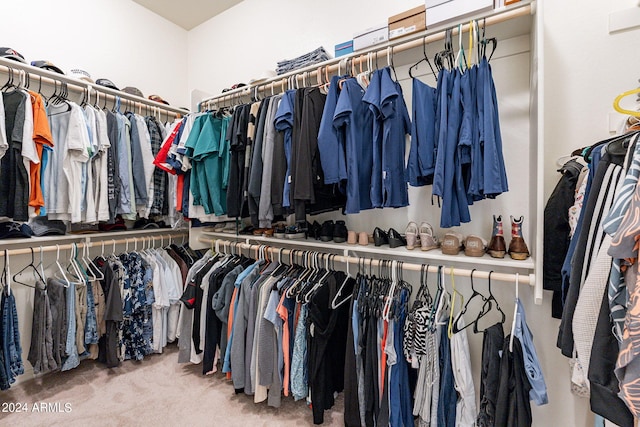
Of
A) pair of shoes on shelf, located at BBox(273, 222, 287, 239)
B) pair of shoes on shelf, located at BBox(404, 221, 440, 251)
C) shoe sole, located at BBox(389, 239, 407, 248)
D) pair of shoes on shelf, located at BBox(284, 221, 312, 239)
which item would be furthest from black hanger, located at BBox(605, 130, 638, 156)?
pair of shoes on shelf, located at BBox(273, 222, 287, 239)

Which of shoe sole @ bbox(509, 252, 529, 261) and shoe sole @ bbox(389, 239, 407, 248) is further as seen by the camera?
shoe sole @ bbox(389, 239, 407, 248)

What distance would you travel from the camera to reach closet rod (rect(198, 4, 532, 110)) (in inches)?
52.1

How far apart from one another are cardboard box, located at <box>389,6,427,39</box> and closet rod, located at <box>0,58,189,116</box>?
215 cm

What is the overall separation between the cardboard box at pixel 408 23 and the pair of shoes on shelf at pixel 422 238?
1020 mm

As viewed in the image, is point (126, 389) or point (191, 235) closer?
point (126, 389)

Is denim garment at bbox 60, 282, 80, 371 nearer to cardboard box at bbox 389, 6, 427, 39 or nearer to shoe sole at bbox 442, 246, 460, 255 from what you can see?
shoe sole at bbox 442, 246, 460, 255

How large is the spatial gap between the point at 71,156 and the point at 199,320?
1408 millimetres

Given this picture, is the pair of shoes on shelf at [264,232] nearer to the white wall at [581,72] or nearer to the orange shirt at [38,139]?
the orange shirt at [38,139]

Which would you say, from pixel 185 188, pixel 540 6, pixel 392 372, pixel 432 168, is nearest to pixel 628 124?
pixel 540 6

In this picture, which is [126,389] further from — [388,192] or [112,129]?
[388,192]

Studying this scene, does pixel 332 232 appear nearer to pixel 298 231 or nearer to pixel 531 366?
pixel 298 231

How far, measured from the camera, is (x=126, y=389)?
6.57 ft

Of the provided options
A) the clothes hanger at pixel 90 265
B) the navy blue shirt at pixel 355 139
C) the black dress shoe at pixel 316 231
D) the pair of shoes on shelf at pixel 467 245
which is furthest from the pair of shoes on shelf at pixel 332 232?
the clothes hanger at pixel 90 265

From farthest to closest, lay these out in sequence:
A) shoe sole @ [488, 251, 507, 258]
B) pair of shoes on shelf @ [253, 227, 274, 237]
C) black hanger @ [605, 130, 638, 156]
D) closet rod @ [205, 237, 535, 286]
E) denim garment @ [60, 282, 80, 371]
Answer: pair of shoes on shelf @ [253, 227, 274, 237], denim garment @ [60, 282, 80, 371], shoe sole @ [488, 251, 507, 258], closet rod @ [205, 237, 535, 286], black hanger @ [605, 130, 638, 156]
